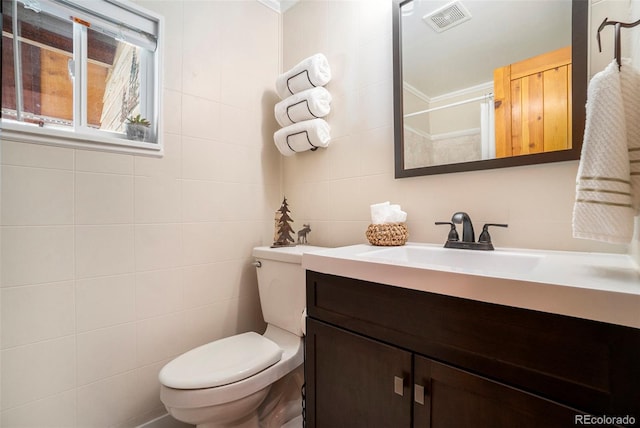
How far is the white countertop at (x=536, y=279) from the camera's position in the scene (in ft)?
1.57

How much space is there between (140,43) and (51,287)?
1.15 m

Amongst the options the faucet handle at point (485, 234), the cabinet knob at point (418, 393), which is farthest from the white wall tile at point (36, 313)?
the faucet handle at point (485, 234)

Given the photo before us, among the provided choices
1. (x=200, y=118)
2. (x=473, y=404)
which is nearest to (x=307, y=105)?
(x=200, y=118)

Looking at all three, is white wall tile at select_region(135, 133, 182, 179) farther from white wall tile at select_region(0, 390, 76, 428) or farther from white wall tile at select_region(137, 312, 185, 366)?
white wall tile at select_region(0, 390, 76, 428)

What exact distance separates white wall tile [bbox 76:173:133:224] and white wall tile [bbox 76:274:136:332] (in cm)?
25

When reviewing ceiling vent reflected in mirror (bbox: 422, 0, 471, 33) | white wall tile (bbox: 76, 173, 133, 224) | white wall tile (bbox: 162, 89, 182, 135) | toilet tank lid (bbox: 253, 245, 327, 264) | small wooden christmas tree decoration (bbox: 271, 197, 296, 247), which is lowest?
toilet tank lid (bbox: 253, 245, 327, 264)

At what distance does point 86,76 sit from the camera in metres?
1.22

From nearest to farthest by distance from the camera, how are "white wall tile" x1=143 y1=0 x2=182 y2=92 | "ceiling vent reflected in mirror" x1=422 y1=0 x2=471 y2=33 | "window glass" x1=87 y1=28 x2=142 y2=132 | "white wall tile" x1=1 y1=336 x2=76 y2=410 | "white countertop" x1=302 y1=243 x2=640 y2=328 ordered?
"white countertop" x1=302 y1=243 x2=640 y2=328
"white wall tile" x1=1 y1=336 x2=76 y2=410
"ceiling vent reflected in mirror" x1=422 y1=0 x2=471 y2=33
"window glass" x1=87 y1=28 x2=142 y2=132
"white wall tile" x1=143 y1=0 x2=182 y2=92

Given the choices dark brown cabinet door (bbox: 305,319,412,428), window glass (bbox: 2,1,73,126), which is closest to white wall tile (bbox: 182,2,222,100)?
window glass (bbox: 2,1,73,126)

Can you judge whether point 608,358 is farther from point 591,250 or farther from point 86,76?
point 86,76

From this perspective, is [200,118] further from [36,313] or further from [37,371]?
[37,371]

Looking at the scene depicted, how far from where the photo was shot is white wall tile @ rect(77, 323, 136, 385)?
3.71 ft

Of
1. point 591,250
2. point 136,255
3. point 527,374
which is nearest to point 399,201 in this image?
point 591,250

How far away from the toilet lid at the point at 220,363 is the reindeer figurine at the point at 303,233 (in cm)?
56
